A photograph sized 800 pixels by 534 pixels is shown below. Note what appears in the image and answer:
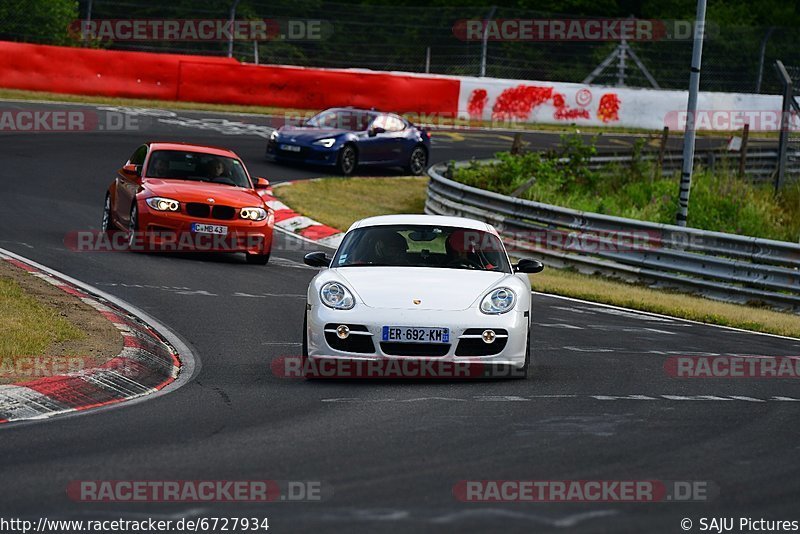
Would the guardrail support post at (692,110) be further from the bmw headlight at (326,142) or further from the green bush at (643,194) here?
the bmw headlight at (326,142)

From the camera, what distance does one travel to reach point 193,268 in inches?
653

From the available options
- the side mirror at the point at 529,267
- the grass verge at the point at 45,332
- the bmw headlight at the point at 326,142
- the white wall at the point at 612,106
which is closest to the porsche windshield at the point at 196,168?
the grass verge at the point at 45,332

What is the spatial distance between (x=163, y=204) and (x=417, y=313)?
25.8 feet

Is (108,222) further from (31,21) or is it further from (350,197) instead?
(31,21)

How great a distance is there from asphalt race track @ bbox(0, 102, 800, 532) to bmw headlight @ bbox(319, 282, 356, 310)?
57 cm

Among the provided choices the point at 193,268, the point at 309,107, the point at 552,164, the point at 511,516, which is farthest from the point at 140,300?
the point at 309,107

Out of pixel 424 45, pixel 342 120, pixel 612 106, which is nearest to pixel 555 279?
pixel 342 120

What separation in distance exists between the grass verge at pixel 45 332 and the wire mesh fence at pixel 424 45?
23.1 meters

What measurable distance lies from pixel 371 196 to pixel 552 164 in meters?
3.80

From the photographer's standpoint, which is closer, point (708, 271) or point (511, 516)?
point (511, 516)

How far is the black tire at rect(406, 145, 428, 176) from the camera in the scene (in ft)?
102

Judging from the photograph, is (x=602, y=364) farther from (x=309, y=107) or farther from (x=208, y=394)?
(x=309, y=107)

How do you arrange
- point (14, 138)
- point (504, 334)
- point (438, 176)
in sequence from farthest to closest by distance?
1. point (14, 138)
2. point (438, 176)
3. point (504, 334)

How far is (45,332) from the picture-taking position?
10.5 metres
